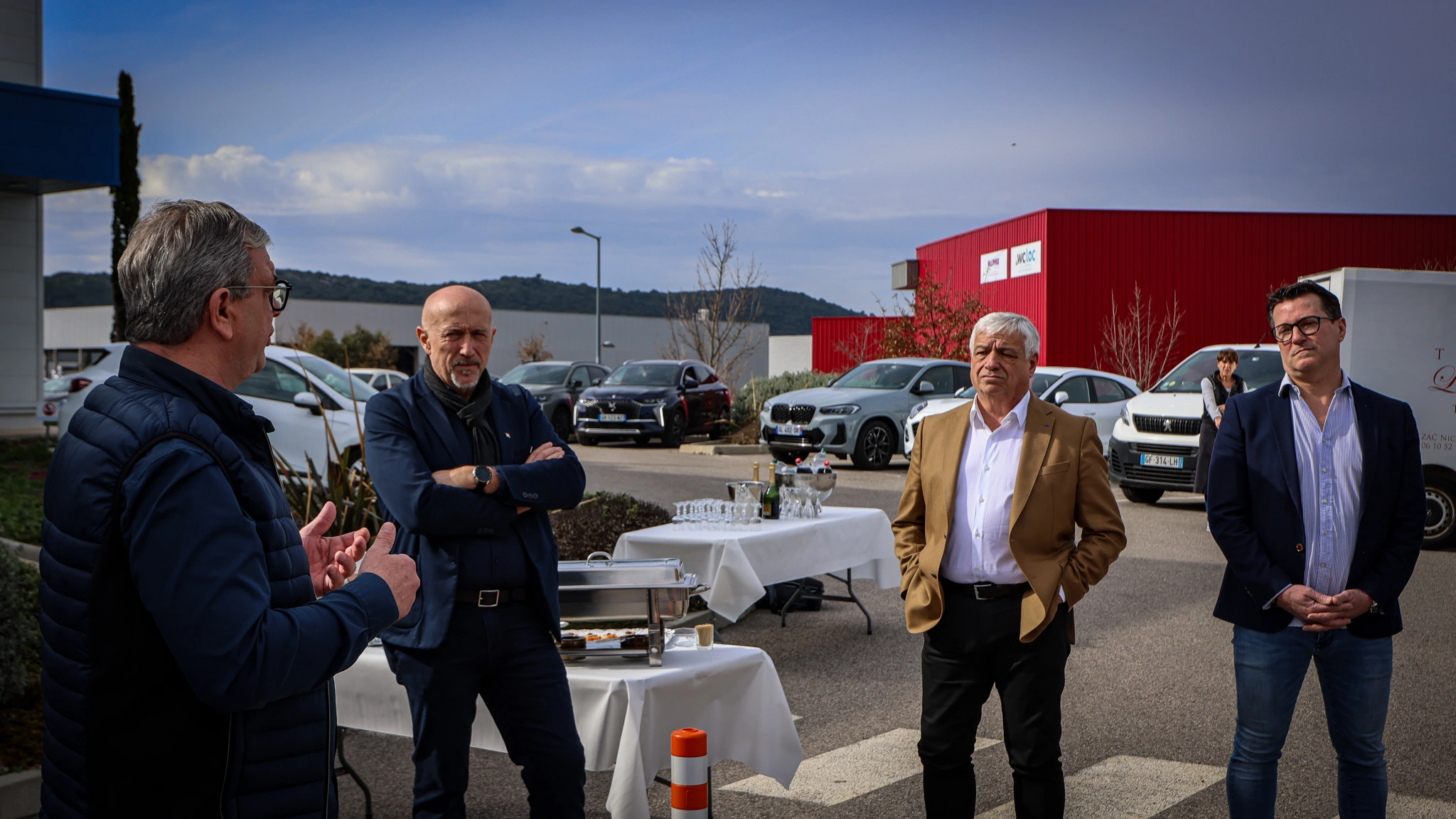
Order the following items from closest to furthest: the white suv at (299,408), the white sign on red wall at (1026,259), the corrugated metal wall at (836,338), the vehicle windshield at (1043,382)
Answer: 1. the white suv at (299,408)
2. the vehicle windshield at (1043,382)
3. the white sign on red wall at (1026,259)
4. the corrugated metal wall at (836,338)

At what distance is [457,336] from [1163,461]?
11913mm

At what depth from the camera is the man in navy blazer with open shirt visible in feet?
10.9

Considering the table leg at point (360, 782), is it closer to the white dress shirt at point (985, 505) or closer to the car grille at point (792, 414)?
the white dress shirt at point (985, 505)

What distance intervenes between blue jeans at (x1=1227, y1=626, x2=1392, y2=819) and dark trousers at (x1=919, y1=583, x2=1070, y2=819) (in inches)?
22.5

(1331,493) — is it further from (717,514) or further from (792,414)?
(792,414)

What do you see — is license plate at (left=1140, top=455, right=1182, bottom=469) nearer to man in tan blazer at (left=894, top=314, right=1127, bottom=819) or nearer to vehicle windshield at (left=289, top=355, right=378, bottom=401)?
vehicle windshield at (left=289, top=355, right=378, bottom=401)

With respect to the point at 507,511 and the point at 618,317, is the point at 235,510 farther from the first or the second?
the point at 618,317

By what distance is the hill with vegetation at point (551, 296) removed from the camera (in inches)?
3674

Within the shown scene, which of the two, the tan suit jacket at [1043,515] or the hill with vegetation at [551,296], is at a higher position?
the hill with vegetation at [551,296]

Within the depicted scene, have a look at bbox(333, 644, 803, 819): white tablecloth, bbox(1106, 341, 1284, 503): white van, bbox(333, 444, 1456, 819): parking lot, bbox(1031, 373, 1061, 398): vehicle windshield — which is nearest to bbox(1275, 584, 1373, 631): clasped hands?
bbox(333, 444, 1456, 819): parking lot

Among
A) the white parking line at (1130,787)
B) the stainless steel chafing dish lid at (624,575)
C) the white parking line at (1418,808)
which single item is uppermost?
the stainless steel chafing dish lid at (624,575)

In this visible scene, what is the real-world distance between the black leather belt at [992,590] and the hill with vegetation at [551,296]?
277 ft

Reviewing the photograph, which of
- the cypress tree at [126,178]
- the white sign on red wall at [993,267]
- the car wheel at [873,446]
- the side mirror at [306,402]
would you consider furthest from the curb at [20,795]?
the white sign on red wall at [993,267]

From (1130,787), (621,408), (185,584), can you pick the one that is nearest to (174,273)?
(185,584)
